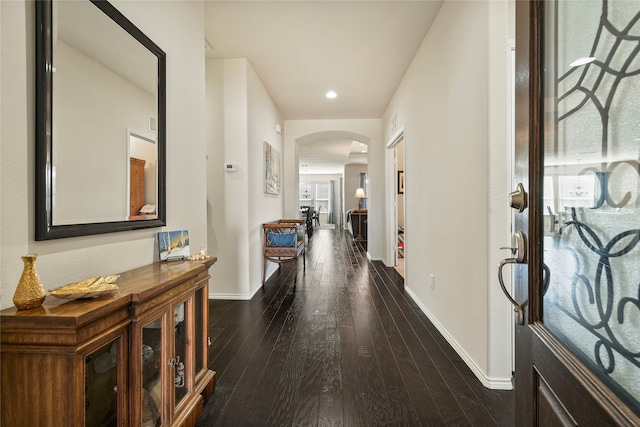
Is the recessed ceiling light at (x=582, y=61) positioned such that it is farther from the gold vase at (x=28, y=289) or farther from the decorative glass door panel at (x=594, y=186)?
the gold vase at (x=28, y=289)

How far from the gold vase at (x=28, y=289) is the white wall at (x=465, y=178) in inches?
79.4

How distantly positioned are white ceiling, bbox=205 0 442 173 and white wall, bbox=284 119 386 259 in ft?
3.16

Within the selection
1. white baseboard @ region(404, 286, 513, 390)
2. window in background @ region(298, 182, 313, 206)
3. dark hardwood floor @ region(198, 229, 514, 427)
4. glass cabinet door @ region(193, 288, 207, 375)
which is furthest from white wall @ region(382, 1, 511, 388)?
window in background @ region(298, 182, 313, 206)

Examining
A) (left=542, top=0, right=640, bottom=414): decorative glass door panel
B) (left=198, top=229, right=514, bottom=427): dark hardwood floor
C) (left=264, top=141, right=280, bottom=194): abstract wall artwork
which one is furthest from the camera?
(left=264, top=141, right=280, bottom=194): abstract wall artwork

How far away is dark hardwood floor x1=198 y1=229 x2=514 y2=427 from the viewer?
1.49m

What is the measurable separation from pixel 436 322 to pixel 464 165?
1397 millimetres

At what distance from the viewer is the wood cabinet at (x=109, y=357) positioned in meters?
Answer: 0.79

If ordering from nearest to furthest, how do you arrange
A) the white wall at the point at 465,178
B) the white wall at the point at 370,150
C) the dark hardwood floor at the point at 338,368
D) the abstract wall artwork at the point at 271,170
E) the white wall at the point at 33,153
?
the white wall at the point at 33,153, the dark hardwood floor at the point at 338,368, the white wall at the point at 465,178, the abstract wall artwork at the point at 271,170, the white wall at the point at 370,150

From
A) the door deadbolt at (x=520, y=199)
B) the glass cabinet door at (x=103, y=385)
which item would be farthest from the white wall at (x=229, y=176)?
the door deadbolt at (x=520, y=199)

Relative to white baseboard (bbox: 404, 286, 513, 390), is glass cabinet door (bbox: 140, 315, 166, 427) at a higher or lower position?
higher

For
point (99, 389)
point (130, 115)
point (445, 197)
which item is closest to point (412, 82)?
point (445, 197)

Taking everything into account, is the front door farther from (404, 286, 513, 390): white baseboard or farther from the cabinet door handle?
the cabinet door handle

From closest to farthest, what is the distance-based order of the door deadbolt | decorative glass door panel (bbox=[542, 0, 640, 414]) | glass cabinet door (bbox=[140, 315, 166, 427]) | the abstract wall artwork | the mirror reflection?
decorative glass door panel (bbox=[542, 0, 640, 414])
the door deadbolt
the mirror reflection
glass cabinet door (bbox=[140, 315, 166, 427])
the abstract wall artwork

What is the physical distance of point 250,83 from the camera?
11.1ft
